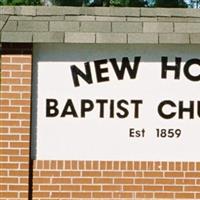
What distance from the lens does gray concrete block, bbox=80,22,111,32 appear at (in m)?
7.84

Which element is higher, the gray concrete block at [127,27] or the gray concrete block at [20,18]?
the gray concrete block at [20,18]

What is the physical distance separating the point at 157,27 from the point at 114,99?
3.23 feet

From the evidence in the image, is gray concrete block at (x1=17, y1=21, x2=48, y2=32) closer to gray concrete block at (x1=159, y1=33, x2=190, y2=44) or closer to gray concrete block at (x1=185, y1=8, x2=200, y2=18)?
gray concrete block at (x1=159, y1=33, x2=190, y2=44)

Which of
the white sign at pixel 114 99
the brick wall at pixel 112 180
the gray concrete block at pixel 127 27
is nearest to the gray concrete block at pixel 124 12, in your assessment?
the gray concrete block at pixel 127 27

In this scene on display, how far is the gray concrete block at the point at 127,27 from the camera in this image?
783 centimetres

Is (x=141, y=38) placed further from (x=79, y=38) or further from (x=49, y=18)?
(x=49, y=18)

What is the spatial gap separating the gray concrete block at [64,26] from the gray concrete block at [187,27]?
117 cm

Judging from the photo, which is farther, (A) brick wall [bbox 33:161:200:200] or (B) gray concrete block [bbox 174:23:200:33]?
(A) brick wall [bbox 33:161:200:200]

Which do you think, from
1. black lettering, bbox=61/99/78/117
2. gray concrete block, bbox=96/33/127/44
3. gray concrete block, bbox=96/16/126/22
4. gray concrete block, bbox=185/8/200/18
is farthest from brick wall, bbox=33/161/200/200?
gray concrete block, bbox=185/8/200/18

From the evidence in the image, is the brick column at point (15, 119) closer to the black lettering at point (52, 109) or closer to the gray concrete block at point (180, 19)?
the black lettering at point (52, 109)

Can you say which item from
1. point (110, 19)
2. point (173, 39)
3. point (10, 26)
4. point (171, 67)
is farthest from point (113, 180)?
point (10, 26)

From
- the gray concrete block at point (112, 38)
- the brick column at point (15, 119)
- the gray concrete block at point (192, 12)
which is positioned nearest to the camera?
the gray concrete block at point (112, 38)

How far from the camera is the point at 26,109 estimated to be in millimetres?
7914

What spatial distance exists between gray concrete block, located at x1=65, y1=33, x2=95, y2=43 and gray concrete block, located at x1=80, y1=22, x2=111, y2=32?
2.9 inches
